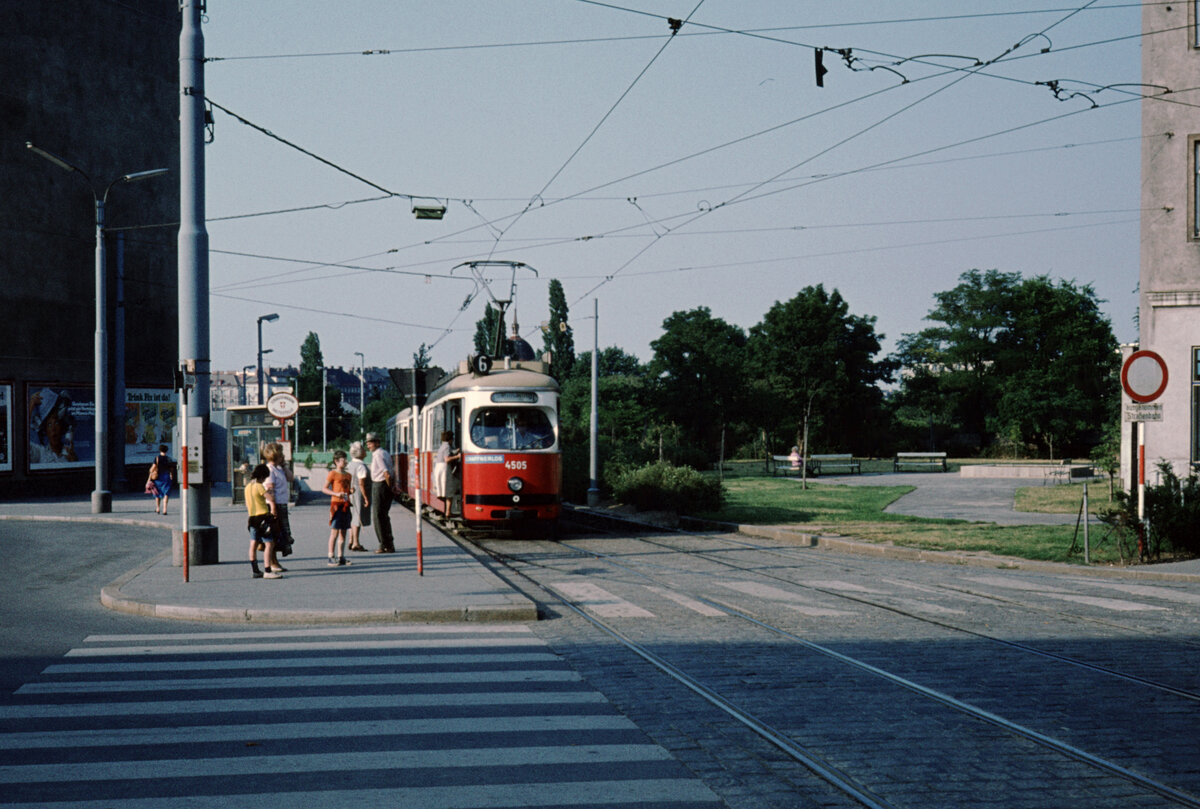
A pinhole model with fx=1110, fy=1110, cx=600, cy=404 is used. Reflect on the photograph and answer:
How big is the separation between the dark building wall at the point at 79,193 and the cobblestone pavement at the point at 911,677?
2724 cm

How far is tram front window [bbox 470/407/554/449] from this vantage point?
20672 mm

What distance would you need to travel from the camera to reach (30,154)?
3653cm

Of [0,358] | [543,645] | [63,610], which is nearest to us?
[543,645]

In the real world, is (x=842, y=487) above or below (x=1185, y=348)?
below

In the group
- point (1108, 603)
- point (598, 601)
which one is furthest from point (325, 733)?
point (1108, 603)

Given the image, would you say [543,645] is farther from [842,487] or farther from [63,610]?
[842,487]

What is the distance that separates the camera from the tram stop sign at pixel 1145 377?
15992mm

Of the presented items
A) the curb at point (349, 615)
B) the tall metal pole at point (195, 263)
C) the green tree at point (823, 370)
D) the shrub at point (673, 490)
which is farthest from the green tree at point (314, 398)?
the curb at point (349, 615)

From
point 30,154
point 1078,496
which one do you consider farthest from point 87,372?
point 1078,496

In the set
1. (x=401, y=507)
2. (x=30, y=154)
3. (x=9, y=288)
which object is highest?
(x=30, y=154)

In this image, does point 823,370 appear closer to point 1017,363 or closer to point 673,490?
point 1017,363

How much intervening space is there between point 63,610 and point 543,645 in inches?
232

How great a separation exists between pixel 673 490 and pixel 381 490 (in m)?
10.9

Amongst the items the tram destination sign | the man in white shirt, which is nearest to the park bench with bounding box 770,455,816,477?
the tram destination sign
